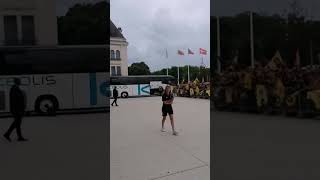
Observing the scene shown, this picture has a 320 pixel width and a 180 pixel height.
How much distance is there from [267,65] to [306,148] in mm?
1456

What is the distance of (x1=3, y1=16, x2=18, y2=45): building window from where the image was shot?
4.48 meters

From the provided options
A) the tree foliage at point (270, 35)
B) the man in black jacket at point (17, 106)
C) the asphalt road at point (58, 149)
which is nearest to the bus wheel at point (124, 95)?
the tree foliage at point (270, 35)

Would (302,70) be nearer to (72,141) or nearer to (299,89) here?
(299,89)

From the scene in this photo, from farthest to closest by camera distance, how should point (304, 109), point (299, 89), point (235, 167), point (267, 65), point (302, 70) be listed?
point (304, 109) → point (299, 89) → point (302, 70) → point (267, 65) → point (235, 167)

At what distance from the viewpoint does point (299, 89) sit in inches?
356

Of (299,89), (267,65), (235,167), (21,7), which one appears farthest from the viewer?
(299,89)

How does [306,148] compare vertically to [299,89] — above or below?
below

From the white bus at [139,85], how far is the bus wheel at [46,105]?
2722cm

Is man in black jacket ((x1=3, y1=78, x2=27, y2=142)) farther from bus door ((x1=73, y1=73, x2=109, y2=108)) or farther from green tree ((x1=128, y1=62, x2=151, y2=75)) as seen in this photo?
green tree ((x1=128, y1=62, x2=151, y2=75))

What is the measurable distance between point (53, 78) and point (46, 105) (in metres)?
0.55

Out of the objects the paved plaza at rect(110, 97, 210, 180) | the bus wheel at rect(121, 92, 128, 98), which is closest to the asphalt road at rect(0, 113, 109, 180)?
the paved plaza at rect(110, 97, 210, 180)

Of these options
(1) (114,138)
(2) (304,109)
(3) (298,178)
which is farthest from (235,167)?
(2) (304,109)

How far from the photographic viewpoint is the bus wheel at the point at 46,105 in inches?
193

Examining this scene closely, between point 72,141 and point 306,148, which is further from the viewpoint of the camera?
point 306,148
